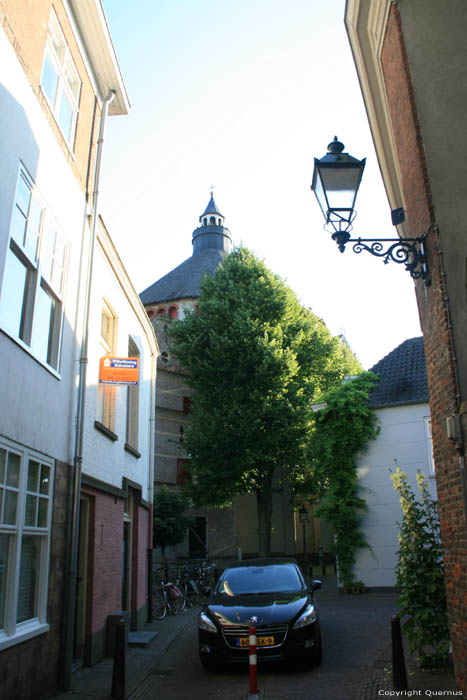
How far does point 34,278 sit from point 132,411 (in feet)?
23.3

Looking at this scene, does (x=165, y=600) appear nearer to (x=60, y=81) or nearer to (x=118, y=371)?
(x=118, y=371)

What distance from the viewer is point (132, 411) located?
13.9 meters

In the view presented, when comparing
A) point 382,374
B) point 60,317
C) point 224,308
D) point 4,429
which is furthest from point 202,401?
point 4,429

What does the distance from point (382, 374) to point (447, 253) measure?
14.9m

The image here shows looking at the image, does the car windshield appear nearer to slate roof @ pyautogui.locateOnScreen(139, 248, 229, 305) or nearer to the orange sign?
the orange sign

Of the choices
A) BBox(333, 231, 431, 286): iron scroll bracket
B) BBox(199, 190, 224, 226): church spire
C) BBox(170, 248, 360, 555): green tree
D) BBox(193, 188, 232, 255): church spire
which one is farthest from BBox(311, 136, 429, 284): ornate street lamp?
BBox(199, 190, 224, 226): church spire

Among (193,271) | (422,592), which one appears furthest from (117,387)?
(193,271)

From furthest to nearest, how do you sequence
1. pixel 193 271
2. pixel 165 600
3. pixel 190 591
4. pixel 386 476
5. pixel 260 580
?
1. pixel 193 271
2. pixel 386 476
3. pixel 190 591
4. pixel 165 600
5. pixel 260 580

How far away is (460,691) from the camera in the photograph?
220 inches

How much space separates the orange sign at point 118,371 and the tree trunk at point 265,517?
17.3 metres

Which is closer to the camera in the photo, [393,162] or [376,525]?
[393,162]

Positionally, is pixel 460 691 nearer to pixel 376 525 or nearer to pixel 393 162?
pixel 393 162

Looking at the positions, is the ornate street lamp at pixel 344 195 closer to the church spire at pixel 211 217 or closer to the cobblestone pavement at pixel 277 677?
the cobblestone pavement at pixel 277 677

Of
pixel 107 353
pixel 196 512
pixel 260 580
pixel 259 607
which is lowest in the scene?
pixel 259 607
